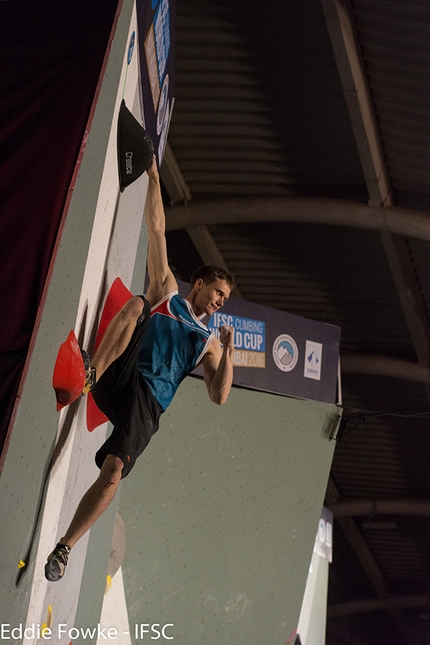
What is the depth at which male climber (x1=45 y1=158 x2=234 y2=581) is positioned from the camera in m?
3.19

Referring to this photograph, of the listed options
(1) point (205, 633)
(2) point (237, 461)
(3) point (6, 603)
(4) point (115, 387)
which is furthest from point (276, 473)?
(3) point (6, 603)

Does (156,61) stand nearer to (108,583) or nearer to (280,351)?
(280,351)

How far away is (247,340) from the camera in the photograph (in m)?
6.86

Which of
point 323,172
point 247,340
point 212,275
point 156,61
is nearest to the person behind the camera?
point 212,275

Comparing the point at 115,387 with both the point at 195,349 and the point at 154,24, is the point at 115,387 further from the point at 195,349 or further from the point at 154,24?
the point at 154,24

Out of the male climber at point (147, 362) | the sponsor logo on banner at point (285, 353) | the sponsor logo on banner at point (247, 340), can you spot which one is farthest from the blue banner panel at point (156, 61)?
the sponsor logo on banner at point (285, 353)

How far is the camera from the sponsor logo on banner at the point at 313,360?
23.6ft

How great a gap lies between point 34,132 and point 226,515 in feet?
15.1

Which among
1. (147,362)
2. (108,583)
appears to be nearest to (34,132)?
(147,362)

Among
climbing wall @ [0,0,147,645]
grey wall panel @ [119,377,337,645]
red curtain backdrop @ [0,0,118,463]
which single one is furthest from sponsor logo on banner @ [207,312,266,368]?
red curtain backdrop @ [0,0,118,463]

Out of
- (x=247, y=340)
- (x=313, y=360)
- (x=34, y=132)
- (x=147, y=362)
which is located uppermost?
(x=313, y=360)

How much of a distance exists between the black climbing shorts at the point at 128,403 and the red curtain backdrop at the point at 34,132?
0.77 m

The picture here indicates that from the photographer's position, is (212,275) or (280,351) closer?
(212,275)

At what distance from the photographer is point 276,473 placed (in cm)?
700
